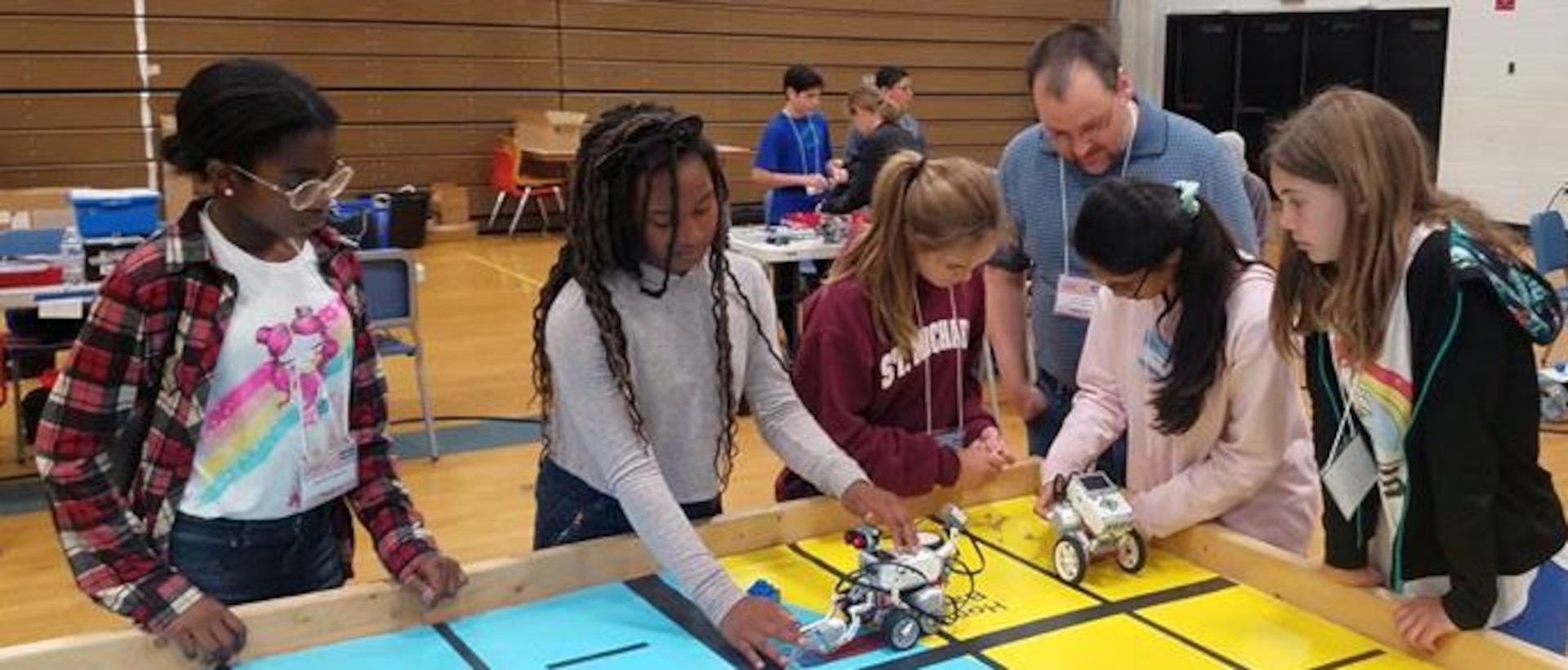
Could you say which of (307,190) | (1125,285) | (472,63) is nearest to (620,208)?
(307,190)

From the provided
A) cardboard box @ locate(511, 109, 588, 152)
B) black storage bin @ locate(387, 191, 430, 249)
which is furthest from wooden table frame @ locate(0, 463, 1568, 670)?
cardboard box @ locate(511, 109, 588, 152)

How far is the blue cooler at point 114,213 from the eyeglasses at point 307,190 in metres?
3.51

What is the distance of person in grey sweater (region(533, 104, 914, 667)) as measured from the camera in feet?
5.68

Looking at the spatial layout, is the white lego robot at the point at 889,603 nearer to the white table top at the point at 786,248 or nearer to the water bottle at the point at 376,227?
the white table top at the point at 786,248

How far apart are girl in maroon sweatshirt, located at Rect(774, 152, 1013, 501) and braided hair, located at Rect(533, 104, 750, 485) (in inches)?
16.2

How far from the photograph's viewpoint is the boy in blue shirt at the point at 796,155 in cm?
791

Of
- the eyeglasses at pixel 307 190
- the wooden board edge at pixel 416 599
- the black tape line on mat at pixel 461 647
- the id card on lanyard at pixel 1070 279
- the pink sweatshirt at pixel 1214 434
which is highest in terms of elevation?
the eyeglasses at pixel 307 190

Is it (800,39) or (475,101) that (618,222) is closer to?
(475,101)

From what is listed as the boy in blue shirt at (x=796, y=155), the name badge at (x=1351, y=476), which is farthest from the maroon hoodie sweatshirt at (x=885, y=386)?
the boy in blue shirt at (x=796, y=155)

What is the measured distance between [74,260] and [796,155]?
428 centimetres

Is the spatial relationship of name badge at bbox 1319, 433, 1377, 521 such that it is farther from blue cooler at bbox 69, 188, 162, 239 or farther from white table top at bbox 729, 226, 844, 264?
blue cooler at bbox 69, 188, 162, 239

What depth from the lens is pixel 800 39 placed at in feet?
42.1

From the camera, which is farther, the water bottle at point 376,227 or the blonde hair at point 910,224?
the water bottle at point 376,227

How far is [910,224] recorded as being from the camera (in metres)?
2.20
